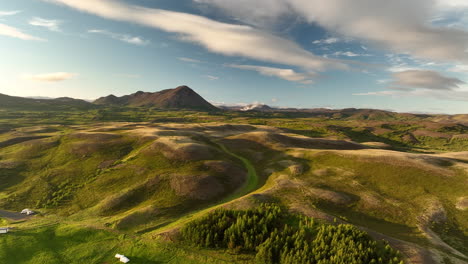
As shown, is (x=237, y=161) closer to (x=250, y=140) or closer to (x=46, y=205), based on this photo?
(x=250, y=140)

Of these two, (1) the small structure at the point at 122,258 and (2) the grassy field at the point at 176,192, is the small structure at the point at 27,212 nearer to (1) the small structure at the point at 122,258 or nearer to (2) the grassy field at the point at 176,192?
(2) the grassy field at the point at 176,192

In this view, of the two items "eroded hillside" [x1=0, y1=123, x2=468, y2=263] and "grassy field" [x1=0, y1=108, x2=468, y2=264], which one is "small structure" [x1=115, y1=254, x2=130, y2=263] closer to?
"grassy field" [x1=0, y1=108, x2=468, y2=264]

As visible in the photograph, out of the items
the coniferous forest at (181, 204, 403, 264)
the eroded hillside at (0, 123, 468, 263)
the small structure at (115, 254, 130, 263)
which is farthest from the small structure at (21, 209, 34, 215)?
the coniferous forest at (181, 204, 403, 264)

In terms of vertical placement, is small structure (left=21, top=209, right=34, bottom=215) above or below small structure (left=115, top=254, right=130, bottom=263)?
below

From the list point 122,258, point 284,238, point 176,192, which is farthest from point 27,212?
point 284,238

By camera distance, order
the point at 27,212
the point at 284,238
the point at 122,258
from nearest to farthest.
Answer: the point at 122,258 → the point at 284,238 → the point at 27,212

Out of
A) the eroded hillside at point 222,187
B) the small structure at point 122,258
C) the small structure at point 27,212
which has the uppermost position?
the eroded hillside at point 222,187

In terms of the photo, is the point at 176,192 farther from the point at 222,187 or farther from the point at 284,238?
the point at 284,238

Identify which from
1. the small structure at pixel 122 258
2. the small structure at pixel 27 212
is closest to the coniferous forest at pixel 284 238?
the small structure at pixel 122 258

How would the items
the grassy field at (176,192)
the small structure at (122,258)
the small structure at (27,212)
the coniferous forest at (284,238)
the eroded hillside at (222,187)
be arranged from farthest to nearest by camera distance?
1. the small structure at (27,212)
2. the eroded hillside at (222,187)
3. the grassy field at (176,192)
4. the small structure at (122,258)
5. the coniferous forest at (284,238)
